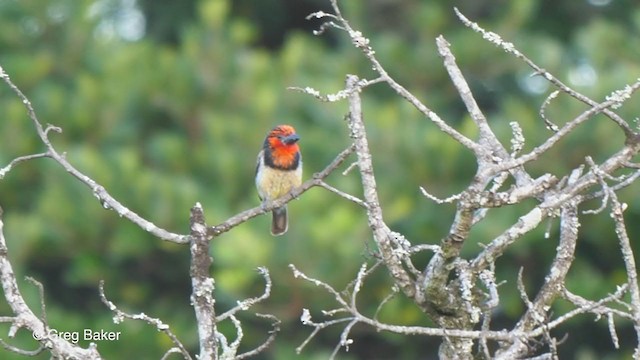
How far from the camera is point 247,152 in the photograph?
9.22m

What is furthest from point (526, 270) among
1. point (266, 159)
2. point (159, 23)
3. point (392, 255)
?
point (392, 255)

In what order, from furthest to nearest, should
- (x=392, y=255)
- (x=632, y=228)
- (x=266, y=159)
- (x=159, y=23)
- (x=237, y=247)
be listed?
(x=159, y=23), (x=632, y=228), (x=237, y=247), (x=266, y=159), (x=392, y=255)

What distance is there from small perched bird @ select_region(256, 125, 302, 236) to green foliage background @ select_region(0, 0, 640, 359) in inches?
58.7

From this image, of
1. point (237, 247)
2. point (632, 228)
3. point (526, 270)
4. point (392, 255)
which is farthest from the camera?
point (526, 270)

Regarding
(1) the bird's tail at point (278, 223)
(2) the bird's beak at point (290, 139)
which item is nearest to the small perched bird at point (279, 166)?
(2) the bird's beak at point (290, 139)

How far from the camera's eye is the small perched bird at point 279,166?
20.7 feet

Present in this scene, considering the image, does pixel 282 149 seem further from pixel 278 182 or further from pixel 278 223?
pixel 278 223

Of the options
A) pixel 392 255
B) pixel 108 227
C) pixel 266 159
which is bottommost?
pixel 392 255

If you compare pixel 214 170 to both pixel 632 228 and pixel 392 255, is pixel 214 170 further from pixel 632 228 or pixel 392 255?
pixel 392 255

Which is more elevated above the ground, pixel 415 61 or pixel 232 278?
pixel 415 61

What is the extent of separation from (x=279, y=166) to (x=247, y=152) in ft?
9.50

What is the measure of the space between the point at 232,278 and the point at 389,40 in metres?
2.84

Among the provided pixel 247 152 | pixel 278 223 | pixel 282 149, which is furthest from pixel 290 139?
pixel 247 152

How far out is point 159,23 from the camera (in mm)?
11773
